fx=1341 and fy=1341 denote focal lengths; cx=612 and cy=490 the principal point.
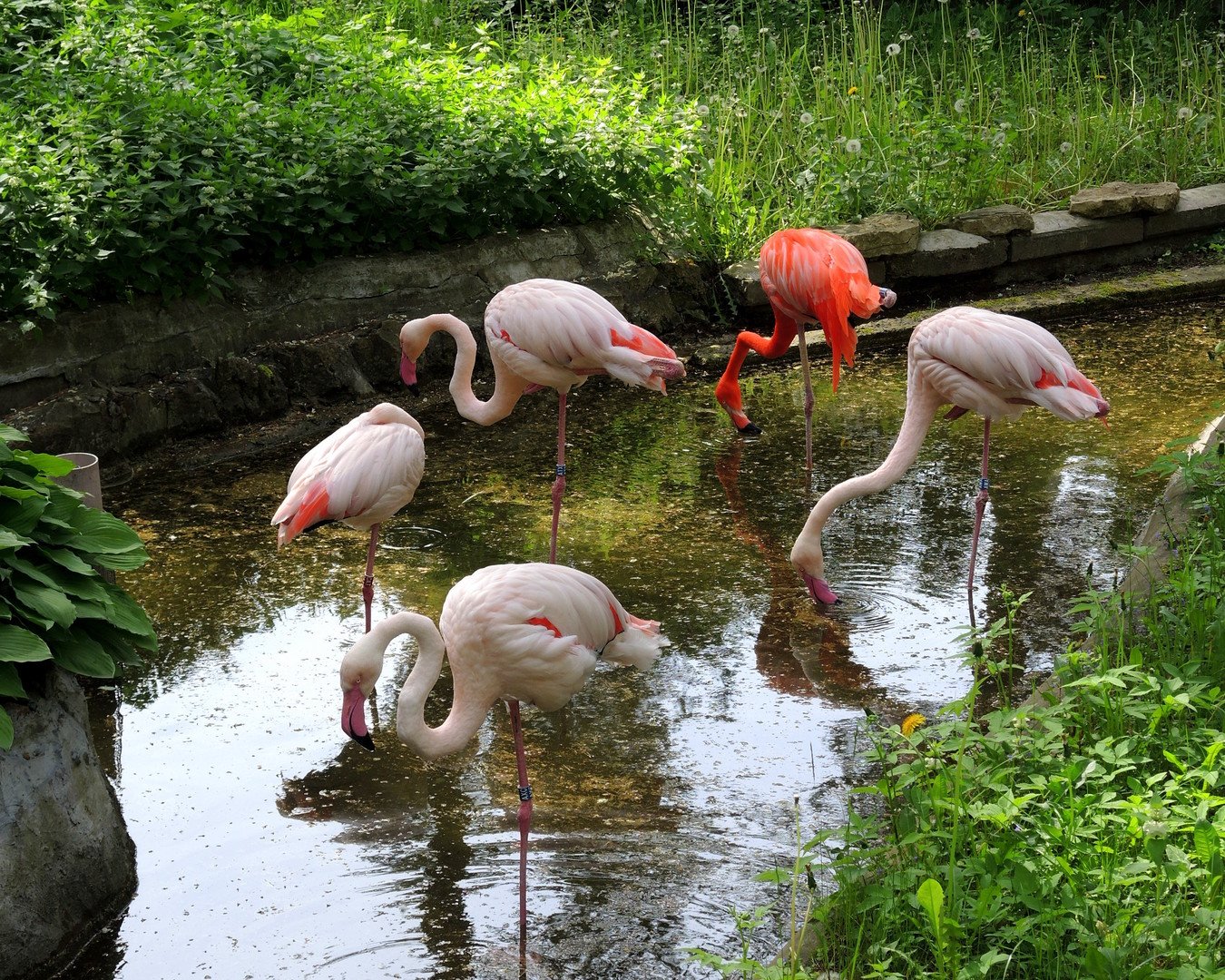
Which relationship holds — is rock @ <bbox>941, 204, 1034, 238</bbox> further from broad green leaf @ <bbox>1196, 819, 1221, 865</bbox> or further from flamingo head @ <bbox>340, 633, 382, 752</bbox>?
broad green leaf @ <bbox>1196, 819, 1221, 865</bbox>

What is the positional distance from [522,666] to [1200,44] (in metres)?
9.71

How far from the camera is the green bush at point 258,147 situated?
230 inches

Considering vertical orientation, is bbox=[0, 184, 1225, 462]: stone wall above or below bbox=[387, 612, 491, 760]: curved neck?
above

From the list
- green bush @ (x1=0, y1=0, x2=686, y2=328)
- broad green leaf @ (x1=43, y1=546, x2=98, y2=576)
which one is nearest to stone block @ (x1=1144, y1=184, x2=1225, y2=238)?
green bush @ (x1=0, y1=0, x2=686, y2=328)

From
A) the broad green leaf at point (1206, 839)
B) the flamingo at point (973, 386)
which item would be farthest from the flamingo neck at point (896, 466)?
the broad green leaf at point (1206, 839)

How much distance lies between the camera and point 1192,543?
12.3 ft

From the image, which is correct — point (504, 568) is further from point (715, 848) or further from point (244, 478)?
point (244, 478)

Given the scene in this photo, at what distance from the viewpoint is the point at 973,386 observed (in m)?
4.49

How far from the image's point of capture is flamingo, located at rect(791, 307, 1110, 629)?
438cm

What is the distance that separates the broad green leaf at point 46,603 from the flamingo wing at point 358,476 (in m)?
1.02

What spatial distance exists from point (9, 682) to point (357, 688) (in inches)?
29.6

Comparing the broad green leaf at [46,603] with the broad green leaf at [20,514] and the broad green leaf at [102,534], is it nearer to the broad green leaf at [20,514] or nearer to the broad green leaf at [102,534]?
the broad green leaf at [20,514]

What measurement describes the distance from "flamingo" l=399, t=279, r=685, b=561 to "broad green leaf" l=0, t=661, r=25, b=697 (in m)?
2.08

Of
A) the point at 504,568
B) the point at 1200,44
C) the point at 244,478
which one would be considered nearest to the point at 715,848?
the point at 504,568
